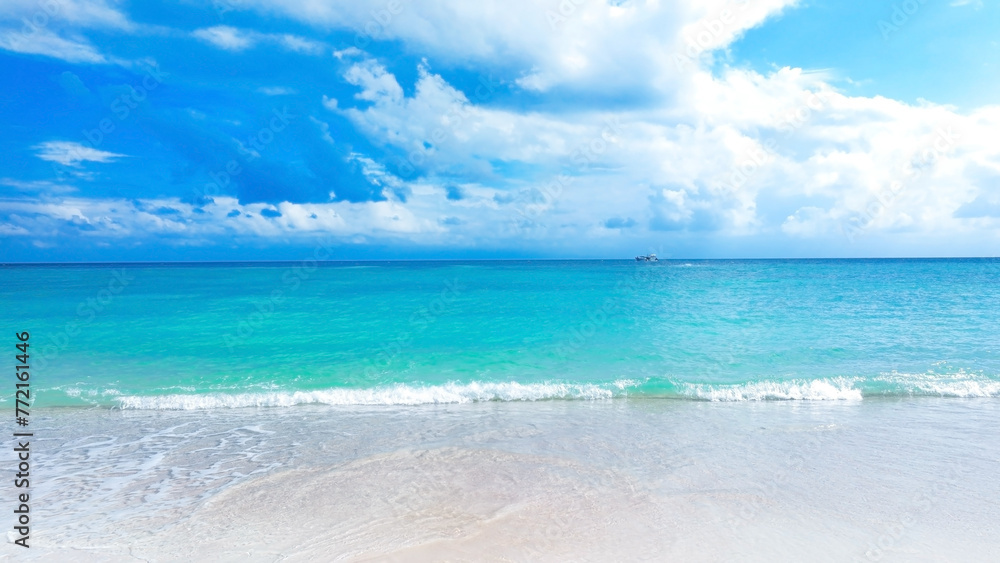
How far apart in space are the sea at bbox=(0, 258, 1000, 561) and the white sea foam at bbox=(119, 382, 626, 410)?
3.2 inches

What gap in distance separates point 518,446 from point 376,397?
5497 mm

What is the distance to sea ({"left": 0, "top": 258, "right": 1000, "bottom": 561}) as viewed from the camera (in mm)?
6023

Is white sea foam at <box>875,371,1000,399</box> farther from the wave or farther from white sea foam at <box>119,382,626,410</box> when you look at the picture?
white sea foam at <box>119,382,626,410</box>

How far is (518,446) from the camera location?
9.27m

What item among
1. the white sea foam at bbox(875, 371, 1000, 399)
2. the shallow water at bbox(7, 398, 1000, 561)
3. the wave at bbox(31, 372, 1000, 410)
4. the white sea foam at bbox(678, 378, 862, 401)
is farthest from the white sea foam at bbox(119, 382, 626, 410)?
the white sea foam at bbox(875, 371, 1000, 399)

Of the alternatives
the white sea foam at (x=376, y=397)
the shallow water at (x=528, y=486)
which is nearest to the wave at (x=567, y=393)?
the white sea foam at (x=376, y=397)

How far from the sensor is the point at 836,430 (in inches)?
394

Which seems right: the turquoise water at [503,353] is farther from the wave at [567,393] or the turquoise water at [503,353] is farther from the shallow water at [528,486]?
the shallow water at [528,486]

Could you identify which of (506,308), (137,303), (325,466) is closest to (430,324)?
(506,308)

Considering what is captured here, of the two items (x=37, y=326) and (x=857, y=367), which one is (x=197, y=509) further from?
(x=37, y=326)

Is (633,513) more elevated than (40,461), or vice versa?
(633,513)

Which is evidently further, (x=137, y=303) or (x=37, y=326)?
(x=137, y=303)

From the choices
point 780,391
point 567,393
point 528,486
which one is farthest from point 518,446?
point 780,391

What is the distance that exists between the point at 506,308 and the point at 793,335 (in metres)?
16.6
